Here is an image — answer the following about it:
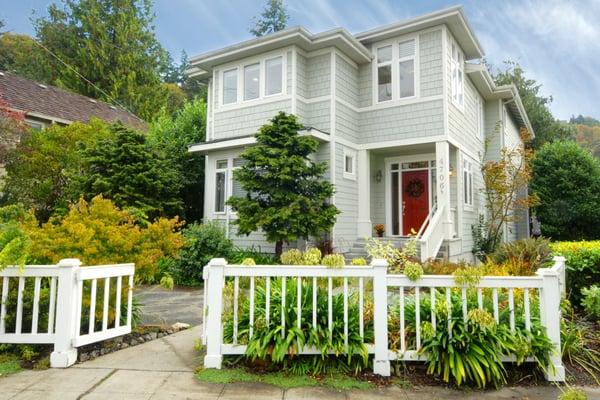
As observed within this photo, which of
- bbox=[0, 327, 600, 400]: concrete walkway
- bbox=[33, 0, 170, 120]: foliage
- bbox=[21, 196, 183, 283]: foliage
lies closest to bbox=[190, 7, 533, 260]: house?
bbox=[21, 196, 183, 283]: foliage

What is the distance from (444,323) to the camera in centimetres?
365

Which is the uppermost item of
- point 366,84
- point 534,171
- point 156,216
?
point 366,84

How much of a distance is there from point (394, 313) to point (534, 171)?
1541 cm

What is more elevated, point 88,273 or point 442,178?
point 442,178

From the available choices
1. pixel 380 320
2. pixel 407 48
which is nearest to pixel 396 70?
pixel 407 48

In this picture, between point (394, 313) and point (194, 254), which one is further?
point (194, 254)

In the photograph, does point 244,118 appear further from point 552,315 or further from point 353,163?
point 552,315

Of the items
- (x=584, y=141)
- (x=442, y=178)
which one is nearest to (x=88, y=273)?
(x=442, y=178)

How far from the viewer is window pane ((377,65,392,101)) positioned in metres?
11.0

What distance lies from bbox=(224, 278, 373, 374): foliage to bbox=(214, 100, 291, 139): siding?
7402 millimetres

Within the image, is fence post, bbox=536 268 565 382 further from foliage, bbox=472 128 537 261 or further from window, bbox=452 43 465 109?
foliage, bbox=472 128 537 261

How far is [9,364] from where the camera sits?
3.76 metres

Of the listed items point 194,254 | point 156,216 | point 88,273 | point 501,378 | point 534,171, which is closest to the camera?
point 501,378

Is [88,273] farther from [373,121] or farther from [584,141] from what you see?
[584,141]
